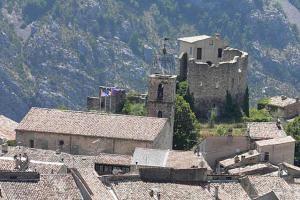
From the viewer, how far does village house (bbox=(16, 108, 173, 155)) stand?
375ft

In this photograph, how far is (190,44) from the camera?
139 meters

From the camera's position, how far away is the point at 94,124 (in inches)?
4569

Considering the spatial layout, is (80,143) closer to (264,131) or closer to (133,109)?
(133,109)

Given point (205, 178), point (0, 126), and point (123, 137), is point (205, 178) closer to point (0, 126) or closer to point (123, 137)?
point (123, 137)

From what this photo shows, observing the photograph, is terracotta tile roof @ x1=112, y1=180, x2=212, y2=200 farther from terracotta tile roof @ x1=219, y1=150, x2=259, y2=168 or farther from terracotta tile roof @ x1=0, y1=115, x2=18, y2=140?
terracotta tile roof @ x1=0, y1=115, x2=18, y2=140

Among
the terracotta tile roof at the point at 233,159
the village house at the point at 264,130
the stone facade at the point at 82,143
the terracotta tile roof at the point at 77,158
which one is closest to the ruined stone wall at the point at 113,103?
the village house at the point at 264,130

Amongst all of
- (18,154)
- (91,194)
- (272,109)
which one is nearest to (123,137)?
(18,154)

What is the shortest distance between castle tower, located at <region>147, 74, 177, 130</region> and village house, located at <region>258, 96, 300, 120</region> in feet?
67.5

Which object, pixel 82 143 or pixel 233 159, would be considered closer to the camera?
pixel 82 143

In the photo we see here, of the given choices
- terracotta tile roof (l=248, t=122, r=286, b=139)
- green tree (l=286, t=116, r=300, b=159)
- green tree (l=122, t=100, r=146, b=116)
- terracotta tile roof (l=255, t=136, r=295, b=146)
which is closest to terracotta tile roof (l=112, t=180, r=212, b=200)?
terracotta tile roof (l=255, t=136, r=295, b=146)

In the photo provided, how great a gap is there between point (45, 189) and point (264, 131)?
36945 mm

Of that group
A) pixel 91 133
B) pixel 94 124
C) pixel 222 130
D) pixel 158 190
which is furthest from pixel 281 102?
pixel 158 190

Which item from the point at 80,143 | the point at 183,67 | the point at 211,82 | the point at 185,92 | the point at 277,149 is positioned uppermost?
the point at 183,67

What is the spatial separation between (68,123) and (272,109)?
3368 centimetres
